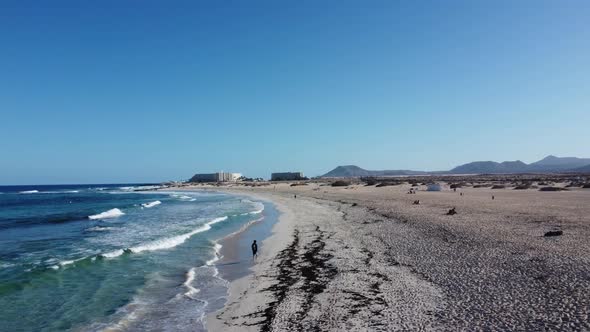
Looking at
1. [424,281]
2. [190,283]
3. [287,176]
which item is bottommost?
[190,283]

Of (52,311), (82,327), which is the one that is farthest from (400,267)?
(52,311)

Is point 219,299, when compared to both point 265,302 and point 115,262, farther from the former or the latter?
point 115,262

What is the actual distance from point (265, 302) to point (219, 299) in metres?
1.70

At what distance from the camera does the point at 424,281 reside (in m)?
11.9

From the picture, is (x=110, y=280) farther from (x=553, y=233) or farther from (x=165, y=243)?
(x=553, y=233)

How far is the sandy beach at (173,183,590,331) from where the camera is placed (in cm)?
893

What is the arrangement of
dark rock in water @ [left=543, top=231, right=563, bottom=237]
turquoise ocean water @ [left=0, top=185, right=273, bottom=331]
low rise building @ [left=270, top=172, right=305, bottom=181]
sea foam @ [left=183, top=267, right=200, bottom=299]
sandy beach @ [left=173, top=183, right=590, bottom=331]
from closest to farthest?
sandy beach @ [left=173, top=183, right=590, bottom=331] → turquoise ocean water @ [left=0, top=185, right=273, bottom=331] → sea foam @ [left=183, top=267, right=200, bottom=299] → dark rock in water @ [left=543, top=231, right=563, bottom=237] → low rise building @ [left=270, top=172, right=305, bottom=181]

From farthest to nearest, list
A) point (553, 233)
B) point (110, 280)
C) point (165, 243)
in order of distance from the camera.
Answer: point (165, 243), point (553, 233), point (110, 280)

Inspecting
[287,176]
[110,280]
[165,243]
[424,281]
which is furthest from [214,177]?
[424,281]

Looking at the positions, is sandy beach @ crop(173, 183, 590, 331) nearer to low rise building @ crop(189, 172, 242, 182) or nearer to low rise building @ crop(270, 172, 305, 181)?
low rise building @ crop(270, 172, 305, 181)

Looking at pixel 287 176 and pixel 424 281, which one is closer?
pixel 424 281

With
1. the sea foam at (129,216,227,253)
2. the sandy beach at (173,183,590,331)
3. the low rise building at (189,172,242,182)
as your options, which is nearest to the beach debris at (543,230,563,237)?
the sandy beach at (173,183,590,331)

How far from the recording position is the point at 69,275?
1516cm

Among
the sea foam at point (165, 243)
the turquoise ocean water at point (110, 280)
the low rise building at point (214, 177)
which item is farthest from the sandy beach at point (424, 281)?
the low rise building at point (214, 177)
